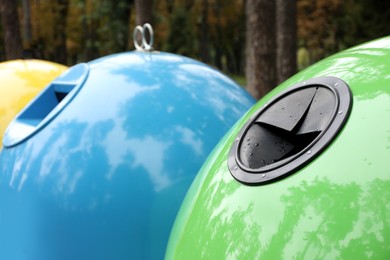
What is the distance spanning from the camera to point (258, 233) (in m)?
1.66

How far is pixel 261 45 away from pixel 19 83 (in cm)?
302

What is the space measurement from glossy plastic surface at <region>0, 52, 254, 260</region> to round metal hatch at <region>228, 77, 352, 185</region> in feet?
2.87

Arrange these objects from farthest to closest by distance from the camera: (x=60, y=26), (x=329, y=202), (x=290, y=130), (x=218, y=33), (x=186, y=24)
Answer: (x=218, y=33) → (x=186, y=24) → (x=60, y=26) → (x=290, y=130) → (x=329, y=202)

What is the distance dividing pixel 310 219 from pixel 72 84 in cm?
208

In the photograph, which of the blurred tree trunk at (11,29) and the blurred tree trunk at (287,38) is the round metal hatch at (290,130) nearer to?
the blurred tree trunk at (287,38)

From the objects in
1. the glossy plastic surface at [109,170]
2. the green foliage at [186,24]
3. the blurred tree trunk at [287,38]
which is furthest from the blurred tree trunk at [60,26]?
the glossy plastic surface at [109,170]

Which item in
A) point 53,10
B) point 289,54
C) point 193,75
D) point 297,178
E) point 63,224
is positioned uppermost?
point 297,178

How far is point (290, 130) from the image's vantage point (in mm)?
1854

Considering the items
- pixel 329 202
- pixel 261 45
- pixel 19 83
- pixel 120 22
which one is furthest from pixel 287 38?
pixel 120 22

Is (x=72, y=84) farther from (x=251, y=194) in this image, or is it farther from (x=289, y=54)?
(x=289, y=54)

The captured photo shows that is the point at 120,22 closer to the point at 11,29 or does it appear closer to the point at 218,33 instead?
the point at 11,29

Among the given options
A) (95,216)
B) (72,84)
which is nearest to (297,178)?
(95,216)

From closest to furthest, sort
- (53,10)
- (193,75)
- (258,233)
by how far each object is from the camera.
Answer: (258,233) → (193,75) → (53,10)

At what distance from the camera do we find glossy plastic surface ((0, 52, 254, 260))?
2781 millimetres
